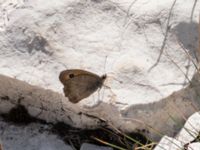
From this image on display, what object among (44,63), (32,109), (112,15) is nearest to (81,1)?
(112,15)

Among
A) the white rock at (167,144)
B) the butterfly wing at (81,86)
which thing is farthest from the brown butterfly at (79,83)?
the white rock at (167,144)

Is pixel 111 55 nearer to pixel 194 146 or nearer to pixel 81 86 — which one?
pixel 81 86

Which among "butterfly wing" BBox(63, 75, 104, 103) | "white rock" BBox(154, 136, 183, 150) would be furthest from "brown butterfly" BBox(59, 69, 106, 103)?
"white rock" BBox(154, 136, 183, 150)

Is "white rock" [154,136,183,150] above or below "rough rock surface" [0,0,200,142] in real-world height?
below

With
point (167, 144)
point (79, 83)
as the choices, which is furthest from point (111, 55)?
point (167, 144)

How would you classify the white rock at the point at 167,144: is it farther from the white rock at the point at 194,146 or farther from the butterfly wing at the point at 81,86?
the butterfly wing at the point at 81,86

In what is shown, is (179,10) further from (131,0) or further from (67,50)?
(67,50)

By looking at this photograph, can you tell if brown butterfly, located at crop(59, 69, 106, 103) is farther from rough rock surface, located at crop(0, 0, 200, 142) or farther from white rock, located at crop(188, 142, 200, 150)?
white rock, located at crop(188, 142, 200, 150)

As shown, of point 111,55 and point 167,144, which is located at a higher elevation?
point 111,55
